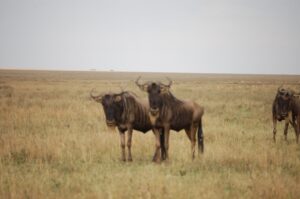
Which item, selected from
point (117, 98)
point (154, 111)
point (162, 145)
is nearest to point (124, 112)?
point (117, 98)

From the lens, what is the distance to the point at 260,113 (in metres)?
22.9

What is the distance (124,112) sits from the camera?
10906 mm

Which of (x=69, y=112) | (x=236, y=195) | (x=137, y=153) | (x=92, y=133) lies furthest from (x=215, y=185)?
(x=69, y=112)

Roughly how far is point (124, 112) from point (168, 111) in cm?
118

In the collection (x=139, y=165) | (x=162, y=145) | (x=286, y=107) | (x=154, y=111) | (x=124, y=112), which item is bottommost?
(x=139, y=165)

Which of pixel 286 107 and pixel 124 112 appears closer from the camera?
pixel 124 112

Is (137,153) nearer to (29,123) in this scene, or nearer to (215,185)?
(215,185)

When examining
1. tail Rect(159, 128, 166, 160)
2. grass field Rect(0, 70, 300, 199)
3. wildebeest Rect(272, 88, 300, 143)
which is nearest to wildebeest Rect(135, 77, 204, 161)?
tail Rect(159, 128, 166, 160)

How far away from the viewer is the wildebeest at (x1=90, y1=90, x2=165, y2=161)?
1036 cm

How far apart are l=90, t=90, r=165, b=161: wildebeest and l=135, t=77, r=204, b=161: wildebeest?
1.83ft

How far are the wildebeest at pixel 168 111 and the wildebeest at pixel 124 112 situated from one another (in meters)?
0.56

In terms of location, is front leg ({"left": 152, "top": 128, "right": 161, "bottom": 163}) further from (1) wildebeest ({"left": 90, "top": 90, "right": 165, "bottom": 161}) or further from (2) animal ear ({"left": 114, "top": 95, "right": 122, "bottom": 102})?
(2) animal ear ({"left": 114, "top": 95, "right": 122, "bottom": 102})

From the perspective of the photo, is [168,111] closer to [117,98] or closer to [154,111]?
[154,111]

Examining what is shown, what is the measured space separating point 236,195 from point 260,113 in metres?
15.4
